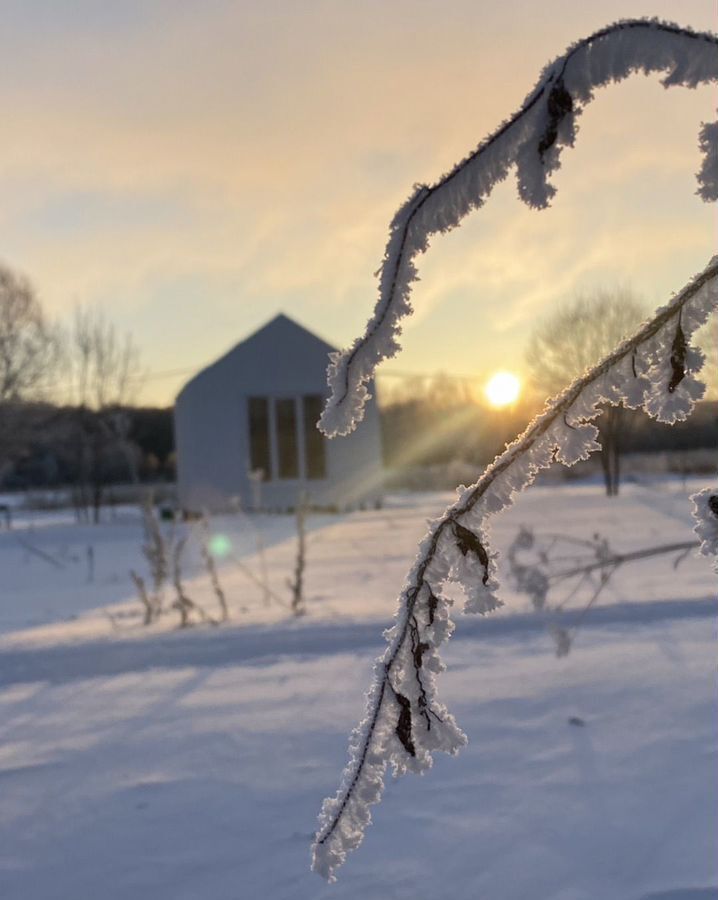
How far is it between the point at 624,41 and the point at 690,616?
14.2 ft

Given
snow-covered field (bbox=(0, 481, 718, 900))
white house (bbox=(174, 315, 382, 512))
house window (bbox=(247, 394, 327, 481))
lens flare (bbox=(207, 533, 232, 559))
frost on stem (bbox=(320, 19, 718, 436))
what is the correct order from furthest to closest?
house window (bbox=(247, 394, 327, 481)), white house (bbox=(174, 315, 382, 512)), lens flare (bbox=(207, 533, 232, 559)), snow-covered field (bbox=(0, 481, 718, 900)), frost on stem (bbox=(320, 19, 718, 436))

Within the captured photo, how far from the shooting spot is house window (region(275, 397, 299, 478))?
15.8 metres

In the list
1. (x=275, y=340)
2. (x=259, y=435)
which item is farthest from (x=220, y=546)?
(x=275, y=340)

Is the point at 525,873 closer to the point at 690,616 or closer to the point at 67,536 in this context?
the point at 690,616

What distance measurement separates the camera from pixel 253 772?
2449 mm

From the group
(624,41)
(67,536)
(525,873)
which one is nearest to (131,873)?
(525,873)

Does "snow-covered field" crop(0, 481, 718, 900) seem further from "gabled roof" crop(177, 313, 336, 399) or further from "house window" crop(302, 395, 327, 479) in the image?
"gabled roof" crop(177, 313, 336, 399)

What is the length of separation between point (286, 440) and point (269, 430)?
0.42 meters

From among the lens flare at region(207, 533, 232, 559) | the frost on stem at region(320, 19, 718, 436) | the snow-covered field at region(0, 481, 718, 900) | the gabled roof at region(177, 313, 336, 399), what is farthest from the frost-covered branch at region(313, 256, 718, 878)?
the gabled roof at region(177, 313, 336, 399)

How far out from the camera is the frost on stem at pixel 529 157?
2.35 ft

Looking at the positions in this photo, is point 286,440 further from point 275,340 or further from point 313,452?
point 275,340

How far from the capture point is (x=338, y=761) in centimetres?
251

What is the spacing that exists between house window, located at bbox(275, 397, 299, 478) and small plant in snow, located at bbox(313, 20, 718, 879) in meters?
15.1

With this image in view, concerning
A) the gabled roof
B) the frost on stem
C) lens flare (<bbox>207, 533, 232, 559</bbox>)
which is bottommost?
lens flare (<bbox>207, 533, 232, 559</bbox>)
